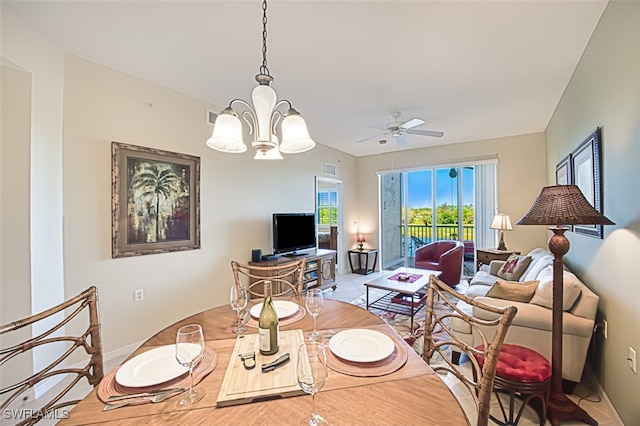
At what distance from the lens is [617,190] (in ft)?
6.27

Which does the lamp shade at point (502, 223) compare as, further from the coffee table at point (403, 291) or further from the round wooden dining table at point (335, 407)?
the round wooden dining table at point (335, 407)

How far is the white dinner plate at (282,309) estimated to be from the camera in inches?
63.4

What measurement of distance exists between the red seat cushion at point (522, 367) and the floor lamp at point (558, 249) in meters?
0.14

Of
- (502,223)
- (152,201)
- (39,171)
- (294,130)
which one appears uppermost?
(294,130)

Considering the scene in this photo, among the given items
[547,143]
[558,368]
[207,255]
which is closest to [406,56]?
[558,368]

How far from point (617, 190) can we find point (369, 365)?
83.6 inches

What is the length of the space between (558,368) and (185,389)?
2224 millimetres

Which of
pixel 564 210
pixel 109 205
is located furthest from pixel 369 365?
pixel 109 205

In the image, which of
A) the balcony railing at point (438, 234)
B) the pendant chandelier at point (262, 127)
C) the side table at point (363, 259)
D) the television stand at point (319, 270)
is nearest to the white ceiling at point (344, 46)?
the pendant chandelier at point (262, 127)

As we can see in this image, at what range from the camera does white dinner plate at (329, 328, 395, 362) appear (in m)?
1.13

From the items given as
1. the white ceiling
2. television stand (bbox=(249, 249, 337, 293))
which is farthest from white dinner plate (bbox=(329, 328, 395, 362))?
television stand (bbox=(249, 249, 337, 293))

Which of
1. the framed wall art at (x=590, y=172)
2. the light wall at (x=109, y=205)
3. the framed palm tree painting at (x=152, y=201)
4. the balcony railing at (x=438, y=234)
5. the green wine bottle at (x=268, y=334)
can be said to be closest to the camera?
the green wine bottle at (x=268, y=334)

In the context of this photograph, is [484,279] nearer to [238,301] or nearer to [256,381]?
[238,301]

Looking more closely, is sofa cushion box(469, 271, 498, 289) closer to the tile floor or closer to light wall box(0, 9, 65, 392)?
the tile floor
